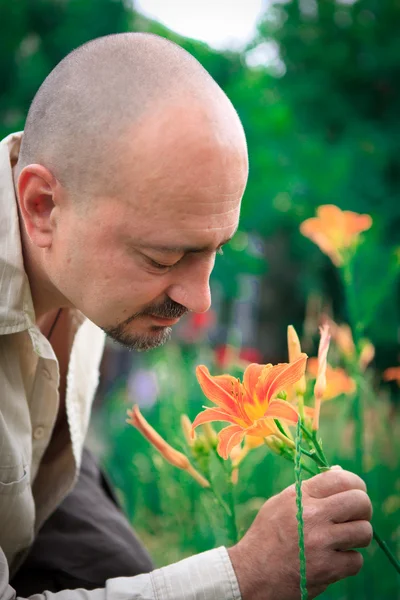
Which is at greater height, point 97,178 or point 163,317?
point 97,178

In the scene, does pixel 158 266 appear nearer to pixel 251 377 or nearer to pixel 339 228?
pixel 251 377

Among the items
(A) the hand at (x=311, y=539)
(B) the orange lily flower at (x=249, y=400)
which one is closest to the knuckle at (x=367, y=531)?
(A) the hand at (x=311, y=539)

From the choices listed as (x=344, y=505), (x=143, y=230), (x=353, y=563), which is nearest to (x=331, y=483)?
(x=344, y=505)

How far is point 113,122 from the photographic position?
1.14 m

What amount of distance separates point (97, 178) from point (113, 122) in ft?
0.32

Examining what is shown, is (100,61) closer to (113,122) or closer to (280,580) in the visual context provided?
Answer: (113,122)

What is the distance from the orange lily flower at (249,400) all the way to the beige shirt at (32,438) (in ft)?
0.96

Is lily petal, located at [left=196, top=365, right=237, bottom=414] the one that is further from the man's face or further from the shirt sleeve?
the shirt sleeve

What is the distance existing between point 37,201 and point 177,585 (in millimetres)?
723

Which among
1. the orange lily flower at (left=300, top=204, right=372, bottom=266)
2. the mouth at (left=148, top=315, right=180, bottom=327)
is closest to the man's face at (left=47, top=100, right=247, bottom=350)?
the mouth at (left=148, top=315, right=180, bottom=327)

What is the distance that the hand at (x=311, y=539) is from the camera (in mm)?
1064

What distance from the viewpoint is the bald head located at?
114 cm

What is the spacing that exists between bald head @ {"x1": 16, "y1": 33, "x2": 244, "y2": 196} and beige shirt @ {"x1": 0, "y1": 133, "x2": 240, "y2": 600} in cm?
20

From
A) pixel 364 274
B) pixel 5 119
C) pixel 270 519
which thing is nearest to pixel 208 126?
pixel 270 519
